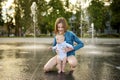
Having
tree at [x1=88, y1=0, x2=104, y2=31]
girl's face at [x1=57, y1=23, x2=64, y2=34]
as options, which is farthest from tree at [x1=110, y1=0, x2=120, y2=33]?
girl's face at [x1=57, y1=23, x2=64, y2=34]

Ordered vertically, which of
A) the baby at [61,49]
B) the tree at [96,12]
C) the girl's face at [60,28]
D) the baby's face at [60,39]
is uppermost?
the tree at [96,12]

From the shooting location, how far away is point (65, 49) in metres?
9.30

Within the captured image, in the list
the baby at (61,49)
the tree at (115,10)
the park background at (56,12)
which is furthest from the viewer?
the park background at (56,12)

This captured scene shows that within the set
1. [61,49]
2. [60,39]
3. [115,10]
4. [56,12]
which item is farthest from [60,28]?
[115,10]

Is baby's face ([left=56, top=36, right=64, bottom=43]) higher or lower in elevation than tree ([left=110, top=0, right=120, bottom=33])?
lower

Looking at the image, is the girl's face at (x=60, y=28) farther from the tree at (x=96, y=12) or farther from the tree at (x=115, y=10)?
the tree at (x=96, y=12)

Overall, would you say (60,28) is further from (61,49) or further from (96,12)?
(96,12)

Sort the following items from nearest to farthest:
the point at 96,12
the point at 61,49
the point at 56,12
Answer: the point at 61,49
the point at 56,12
the point at 96,12

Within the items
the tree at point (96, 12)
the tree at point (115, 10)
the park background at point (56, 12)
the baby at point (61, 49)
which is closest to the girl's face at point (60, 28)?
the baby at point (61, 49)

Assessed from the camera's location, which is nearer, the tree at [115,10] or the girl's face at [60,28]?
the girl's face at [60,28]

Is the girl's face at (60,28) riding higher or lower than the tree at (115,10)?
lower

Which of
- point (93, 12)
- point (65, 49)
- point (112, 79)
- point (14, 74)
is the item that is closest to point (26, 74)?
point (14, 74)

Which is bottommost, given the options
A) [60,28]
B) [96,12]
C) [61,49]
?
[61,49]

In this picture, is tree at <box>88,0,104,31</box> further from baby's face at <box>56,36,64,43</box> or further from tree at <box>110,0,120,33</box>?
baby's face at <box>56,36,64,43</box>
